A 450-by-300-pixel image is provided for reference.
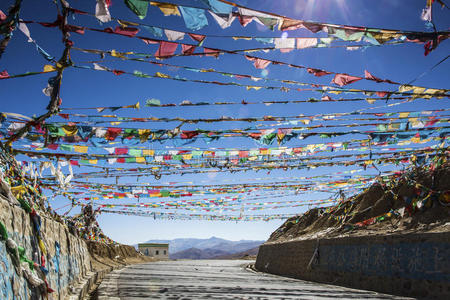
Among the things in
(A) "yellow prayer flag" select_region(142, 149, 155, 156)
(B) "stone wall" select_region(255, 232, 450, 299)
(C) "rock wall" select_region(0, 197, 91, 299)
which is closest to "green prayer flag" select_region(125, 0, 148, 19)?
(C) "rock wall" select_region(0, 197, 91, 299)

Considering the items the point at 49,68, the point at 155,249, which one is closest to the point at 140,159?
the point at 49,68

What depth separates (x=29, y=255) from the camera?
15.0 feet

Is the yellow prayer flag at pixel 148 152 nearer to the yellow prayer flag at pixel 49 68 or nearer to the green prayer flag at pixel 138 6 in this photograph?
the yellow prayer flag at pixel 49 68

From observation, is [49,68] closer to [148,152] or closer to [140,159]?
[148,152]

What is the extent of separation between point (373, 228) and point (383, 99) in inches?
221

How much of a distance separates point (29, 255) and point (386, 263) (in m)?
9.16

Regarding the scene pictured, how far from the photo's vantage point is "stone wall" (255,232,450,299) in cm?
813

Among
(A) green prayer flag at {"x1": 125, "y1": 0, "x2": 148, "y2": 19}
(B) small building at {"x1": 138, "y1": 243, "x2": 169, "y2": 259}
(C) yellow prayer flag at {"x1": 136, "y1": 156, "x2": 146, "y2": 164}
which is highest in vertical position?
(A) green prayer flag at {"x1": 125, "y1": 0, "x2": 148, "y2": 19}

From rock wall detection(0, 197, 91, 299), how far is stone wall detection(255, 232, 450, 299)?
8.11m

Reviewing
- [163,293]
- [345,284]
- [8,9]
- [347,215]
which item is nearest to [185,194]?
[347,215]

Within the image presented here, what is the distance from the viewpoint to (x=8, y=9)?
199 inches

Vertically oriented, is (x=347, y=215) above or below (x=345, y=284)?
above

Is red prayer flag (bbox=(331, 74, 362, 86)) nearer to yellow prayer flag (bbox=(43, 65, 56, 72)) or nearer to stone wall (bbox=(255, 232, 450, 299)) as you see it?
stone wall (bbox=(255, 232, 450, 299))

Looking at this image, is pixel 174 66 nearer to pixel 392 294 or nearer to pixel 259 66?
pixel 259 66
